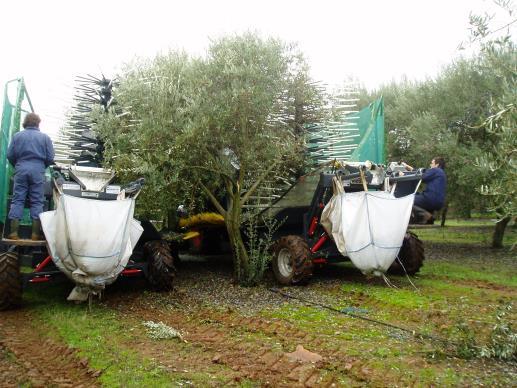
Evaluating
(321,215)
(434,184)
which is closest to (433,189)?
(434,184)

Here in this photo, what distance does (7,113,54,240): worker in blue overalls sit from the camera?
7043 mm

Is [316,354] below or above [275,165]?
below

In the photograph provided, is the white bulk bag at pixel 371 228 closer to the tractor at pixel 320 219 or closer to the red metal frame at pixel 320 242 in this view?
the tractor at pixel 320 219

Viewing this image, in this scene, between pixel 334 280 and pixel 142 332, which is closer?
pixel 142 332

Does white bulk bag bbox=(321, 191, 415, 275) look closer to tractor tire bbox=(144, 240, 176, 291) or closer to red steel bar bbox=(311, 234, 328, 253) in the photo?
red steel bar bbox=(311, 234, 328, 253)

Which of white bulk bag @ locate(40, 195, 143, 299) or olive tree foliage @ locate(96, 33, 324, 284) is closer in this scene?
white bulk bag @ locate(40, 195, 143, 299)

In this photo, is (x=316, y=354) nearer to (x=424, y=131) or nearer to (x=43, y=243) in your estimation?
(x=43, y=243)

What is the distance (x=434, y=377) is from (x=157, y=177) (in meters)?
4.78

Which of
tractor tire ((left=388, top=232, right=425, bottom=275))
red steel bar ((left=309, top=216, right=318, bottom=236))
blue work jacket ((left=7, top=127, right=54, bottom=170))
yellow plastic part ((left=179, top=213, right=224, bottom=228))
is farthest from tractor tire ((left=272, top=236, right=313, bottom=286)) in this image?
blue work jacket ((left=7, top=127, right=54, bottom=170))

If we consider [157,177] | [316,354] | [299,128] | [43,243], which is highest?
[299,128]

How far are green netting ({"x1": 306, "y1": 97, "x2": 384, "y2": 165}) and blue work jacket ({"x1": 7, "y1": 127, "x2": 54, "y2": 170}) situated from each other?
169 inches

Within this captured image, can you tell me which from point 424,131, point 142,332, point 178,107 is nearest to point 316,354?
point 142,332

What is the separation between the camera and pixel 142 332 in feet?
19.1

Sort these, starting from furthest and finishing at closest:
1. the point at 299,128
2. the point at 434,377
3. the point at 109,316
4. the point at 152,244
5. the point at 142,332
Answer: the point at 299,128
the point at 152,244
the point at 109,316
the point at 142,332
the point at 434,377
